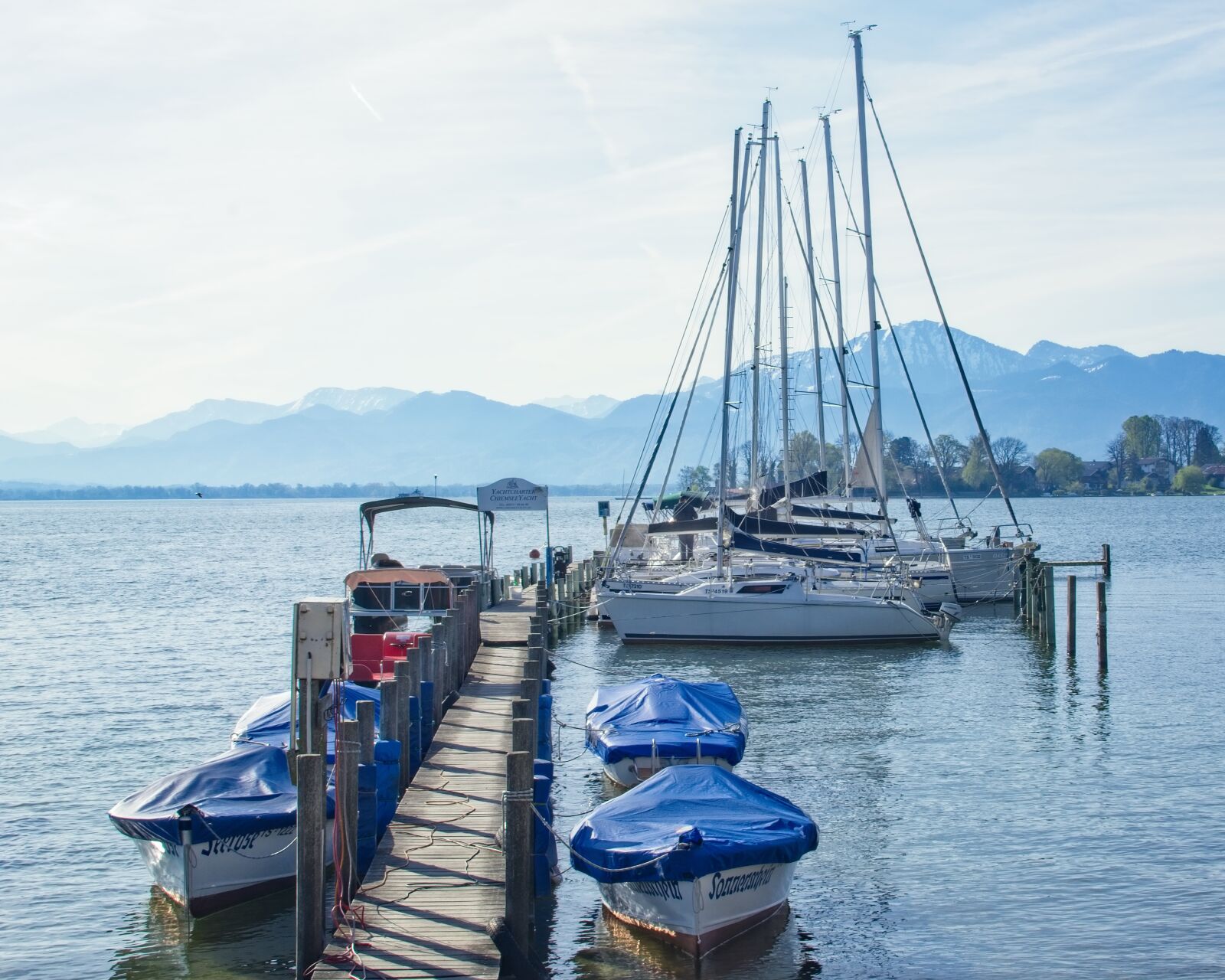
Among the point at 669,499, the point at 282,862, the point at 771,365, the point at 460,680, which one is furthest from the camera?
the point at 669,499

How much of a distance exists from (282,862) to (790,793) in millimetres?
9330

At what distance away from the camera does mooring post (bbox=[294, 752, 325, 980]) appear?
13.7 meters

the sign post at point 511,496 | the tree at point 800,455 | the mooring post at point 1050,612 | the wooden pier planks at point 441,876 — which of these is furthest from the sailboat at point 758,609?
the wooden pier planks at point 441,876

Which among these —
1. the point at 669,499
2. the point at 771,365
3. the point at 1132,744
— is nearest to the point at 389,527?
the point at 669,499

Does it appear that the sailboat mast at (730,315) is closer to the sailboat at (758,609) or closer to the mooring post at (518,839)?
the sailboat at (758,609)

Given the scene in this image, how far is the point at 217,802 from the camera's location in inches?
655

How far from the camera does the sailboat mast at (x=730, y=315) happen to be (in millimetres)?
40094

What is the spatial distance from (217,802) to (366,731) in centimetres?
212

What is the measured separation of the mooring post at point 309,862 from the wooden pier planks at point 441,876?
0.24 meters

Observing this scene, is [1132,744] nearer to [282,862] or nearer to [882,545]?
[282,862]

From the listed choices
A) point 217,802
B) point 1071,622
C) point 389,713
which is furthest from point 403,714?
point 1071,622

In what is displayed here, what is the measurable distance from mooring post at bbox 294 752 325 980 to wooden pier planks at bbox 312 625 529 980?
0.79ft

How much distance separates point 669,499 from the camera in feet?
246

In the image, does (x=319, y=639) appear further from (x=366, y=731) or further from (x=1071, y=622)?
(x=1071, y=622)
